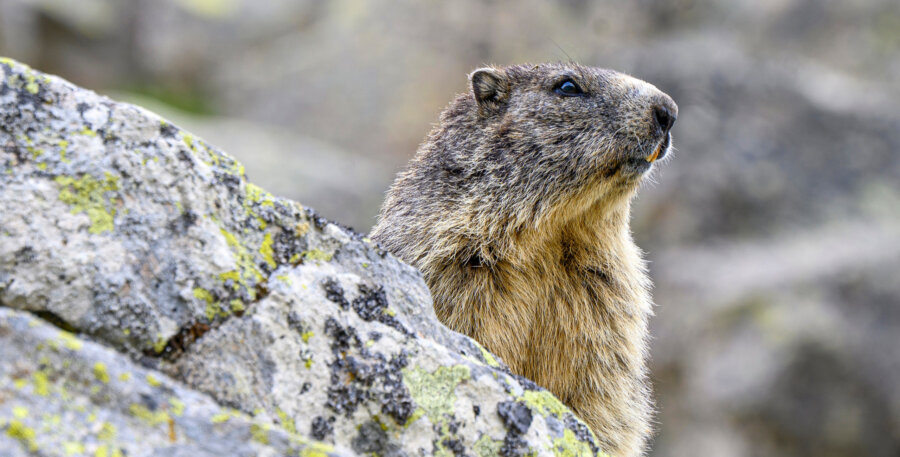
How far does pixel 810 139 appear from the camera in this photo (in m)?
15.9

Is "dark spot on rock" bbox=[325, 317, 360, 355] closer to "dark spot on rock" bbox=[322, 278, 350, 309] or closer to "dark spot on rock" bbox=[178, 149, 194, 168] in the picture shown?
"dark spot on rock" bbox=[322, 278, 350, 309]

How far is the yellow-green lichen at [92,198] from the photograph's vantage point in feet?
9.53

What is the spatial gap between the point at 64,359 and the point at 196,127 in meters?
16.3

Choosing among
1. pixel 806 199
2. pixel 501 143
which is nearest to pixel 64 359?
pixel 501 143

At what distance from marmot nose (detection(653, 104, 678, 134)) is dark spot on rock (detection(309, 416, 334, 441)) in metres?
3.46

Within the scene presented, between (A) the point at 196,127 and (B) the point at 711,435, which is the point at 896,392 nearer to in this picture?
(B) the point at 711,435

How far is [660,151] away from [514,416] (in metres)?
2.88

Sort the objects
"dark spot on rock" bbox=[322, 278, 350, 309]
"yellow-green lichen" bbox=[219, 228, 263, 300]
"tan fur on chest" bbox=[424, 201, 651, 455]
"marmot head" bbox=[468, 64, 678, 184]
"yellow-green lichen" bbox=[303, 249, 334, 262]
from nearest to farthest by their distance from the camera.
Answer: "yellow-green lichen" bbox=[219, 228, 263, 300] < "dark spot on rock" bbox=[322, 278, 350, 309] < "yellow-green lichen" bbox=[303, 249, 334, 262] < "tan fur on chest" bbox=[424, 201, 651, 455] < "marmot head" bbox=[468, 64, 678, 184]

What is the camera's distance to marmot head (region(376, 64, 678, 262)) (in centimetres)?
548

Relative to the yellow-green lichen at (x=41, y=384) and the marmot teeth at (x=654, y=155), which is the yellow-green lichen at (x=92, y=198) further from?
the marmot teeth at (x=654, y=155)

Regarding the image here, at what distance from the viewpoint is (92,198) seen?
294 centimetres

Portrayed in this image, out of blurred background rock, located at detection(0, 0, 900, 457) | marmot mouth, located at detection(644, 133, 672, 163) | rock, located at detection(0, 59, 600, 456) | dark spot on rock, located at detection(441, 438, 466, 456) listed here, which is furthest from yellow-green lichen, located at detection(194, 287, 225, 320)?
blurred background rock, located at detection(0, 0, 900, 457)

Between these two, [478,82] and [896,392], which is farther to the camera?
[896,392]

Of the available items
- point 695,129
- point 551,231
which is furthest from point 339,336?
point 695,129
